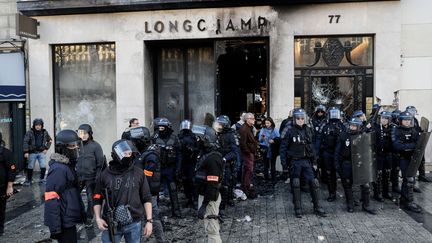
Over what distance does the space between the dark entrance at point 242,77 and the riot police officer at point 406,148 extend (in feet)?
18.2

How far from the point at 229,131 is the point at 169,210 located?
2.10 metres

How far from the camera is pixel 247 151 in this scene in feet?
31.8

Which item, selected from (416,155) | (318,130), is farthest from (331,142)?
(416,155)

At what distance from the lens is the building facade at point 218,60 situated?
12.2 meters

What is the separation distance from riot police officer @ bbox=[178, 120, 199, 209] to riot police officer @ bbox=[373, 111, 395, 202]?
12.8 feet

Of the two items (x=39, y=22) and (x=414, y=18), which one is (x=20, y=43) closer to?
(x=39, y=22)

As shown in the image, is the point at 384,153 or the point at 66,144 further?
the point at 384,153

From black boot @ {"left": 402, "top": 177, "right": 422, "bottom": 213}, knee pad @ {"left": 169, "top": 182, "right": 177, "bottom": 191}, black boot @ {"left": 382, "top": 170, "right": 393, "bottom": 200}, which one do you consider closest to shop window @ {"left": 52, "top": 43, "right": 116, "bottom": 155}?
knee pad @ {"left": 169, "top": 182, "right": 177, "bottom": 191}

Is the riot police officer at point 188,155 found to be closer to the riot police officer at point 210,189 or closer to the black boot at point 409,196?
the riot police officer at point 210,189

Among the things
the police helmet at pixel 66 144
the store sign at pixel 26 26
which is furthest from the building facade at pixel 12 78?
the police helmet at pixel 66 144

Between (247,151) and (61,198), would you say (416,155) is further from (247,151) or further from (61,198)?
(61,198)

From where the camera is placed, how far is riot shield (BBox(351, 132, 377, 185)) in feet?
26.8

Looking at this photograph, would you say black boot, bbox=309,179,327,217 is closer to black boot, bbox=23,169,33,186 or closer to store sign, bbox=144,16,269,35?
store sign, bbox=144,16,269,35

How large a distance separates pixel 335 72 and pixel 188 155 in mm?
5957
